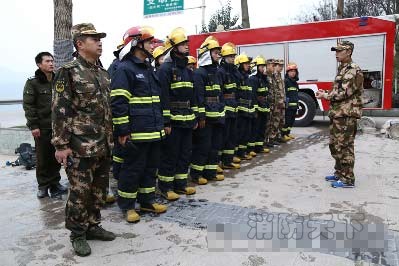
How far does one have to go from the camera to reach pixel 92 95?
3432mm

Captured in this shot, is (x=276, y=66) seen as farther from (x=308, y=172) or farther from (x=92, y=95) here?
(x=92, y=95)

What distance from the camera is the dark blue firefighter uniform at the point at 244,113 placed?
665cm

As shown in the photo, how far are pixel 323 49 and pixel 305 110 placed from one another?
174cm

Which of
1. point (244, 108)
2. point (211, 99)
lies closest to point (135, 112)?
point (211, 99)

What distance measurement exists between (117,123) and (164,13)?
43.6 ft

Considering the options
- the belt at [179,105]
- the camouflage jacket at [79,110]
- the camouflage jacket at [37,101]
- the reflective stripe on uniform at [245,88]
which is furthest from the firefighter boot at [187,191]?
the reflective stripe on uniform at [245,88]

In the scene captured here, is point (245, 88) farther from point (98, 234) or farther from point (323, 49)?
point (323, 49)

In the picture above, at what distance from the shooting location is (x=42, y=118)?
5027mm

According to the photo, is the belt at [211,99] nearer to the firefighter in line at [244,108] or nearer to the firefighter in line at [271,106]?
the firefighter in line at [244,108]

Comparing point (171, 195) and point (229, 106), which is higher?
point (229, 106)

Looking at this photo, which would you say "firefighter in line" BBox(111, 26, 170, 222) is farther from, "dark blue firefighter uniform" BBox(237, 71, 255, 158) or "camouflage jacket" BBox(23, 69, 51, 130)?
"dark blue firefighter uniform" BBox(237, 71, 255, 158)

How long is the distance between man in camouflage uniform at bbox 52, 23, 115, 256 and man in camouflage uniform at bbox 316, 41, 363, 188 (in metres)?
3.16

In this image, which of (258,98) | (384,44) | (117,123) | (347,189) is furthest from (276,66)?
(117,123)

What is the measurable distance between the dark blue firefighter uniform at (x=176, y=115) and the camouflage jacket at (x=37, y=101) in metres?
1.51
